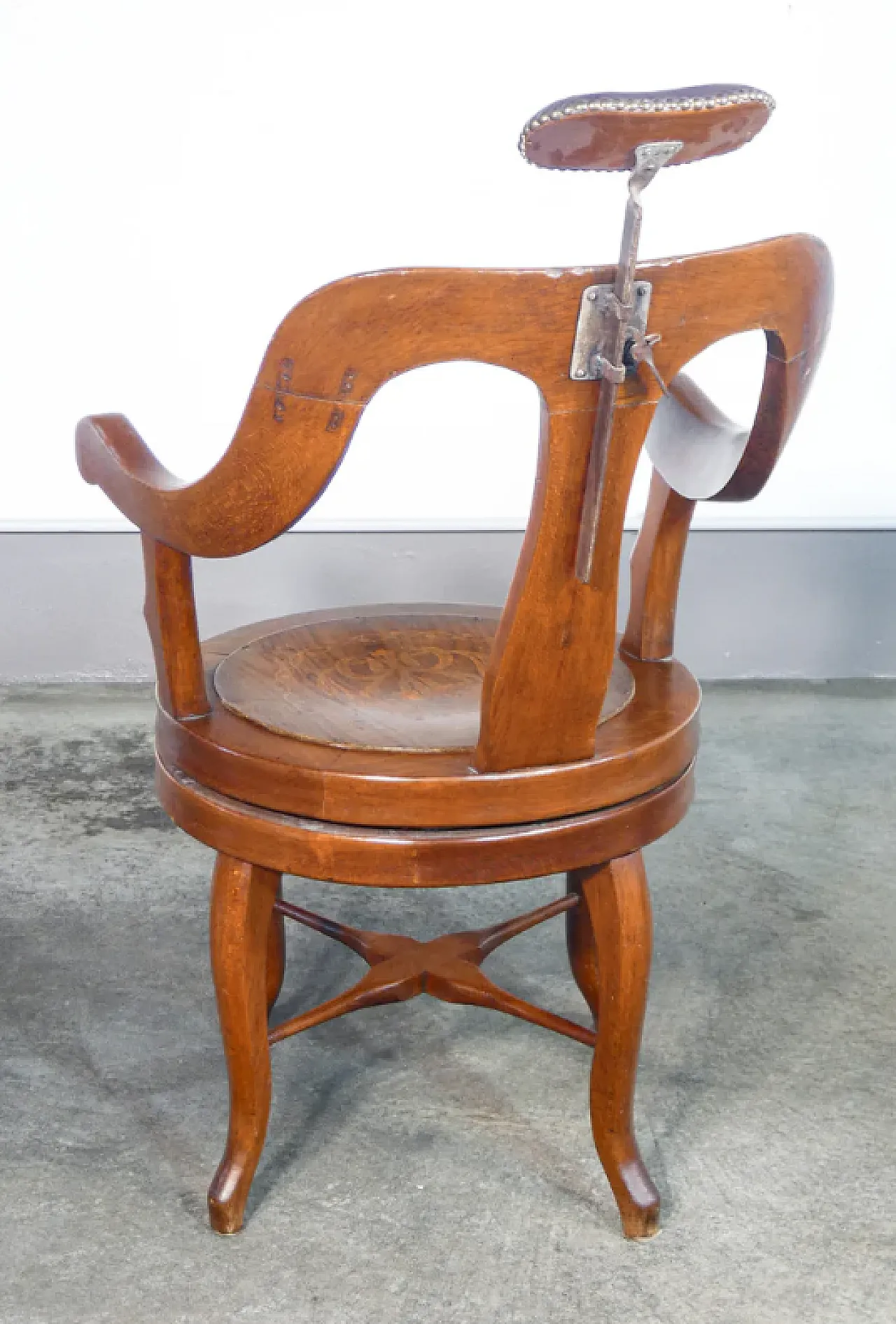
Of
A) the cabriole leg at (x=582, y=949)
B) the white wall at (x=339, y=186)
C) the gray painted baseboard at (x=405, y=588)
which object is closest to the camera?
the cabriole leg at (x=582, y=949)

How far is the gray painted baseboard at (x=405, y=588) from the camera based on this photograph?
3.34 m

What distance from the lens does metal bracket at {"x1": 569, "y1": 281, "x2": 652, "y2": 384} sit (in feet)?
3.62

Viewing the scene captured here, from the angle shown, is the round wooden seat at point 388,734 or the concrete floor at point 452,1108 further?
the concrete floor at point 452,1108

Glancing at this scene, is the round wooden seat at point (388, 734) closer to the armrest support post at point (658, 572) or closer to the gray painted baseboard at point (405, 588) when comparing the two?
the armrest support post at point (658, 572)

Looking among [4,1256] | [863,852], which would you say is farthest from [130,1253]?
[863,852]

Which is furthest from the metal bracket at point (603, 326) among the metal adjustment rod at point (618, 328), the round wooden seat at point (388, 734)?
the round wooden seat at point (388, 734)

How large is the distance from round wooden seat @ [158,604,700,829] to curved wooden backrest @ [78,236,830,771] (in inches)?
1.6

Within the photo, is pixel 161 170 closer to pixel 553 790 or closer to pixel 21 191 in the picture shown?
pixel 21 191

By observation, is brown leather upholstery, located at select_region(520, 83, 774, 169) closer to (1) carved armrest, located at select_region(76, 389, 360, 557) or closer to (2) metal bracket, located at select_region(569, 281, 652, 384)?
(2) metal bracket, located at select_region(569, 281, 652, 384)

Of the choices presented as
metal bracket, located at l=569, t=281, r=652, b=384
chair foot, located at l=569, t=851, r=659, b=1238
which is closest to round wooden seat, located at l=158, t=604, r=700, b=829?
chair foot, located at l=569, t=851, r=659, b=1238

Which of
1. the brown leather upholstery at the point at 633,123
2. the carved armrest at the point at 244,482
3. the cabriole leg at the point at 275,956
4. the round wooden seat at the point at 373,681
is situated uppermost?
the brown leather upholstery at the point at 633,123

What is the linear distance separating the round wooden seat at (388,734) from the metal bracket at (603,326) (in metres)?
0.40

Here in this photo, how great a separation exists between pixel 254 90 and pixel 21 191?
1.94 ft

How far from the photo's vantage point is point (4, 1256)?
4.91 feet
